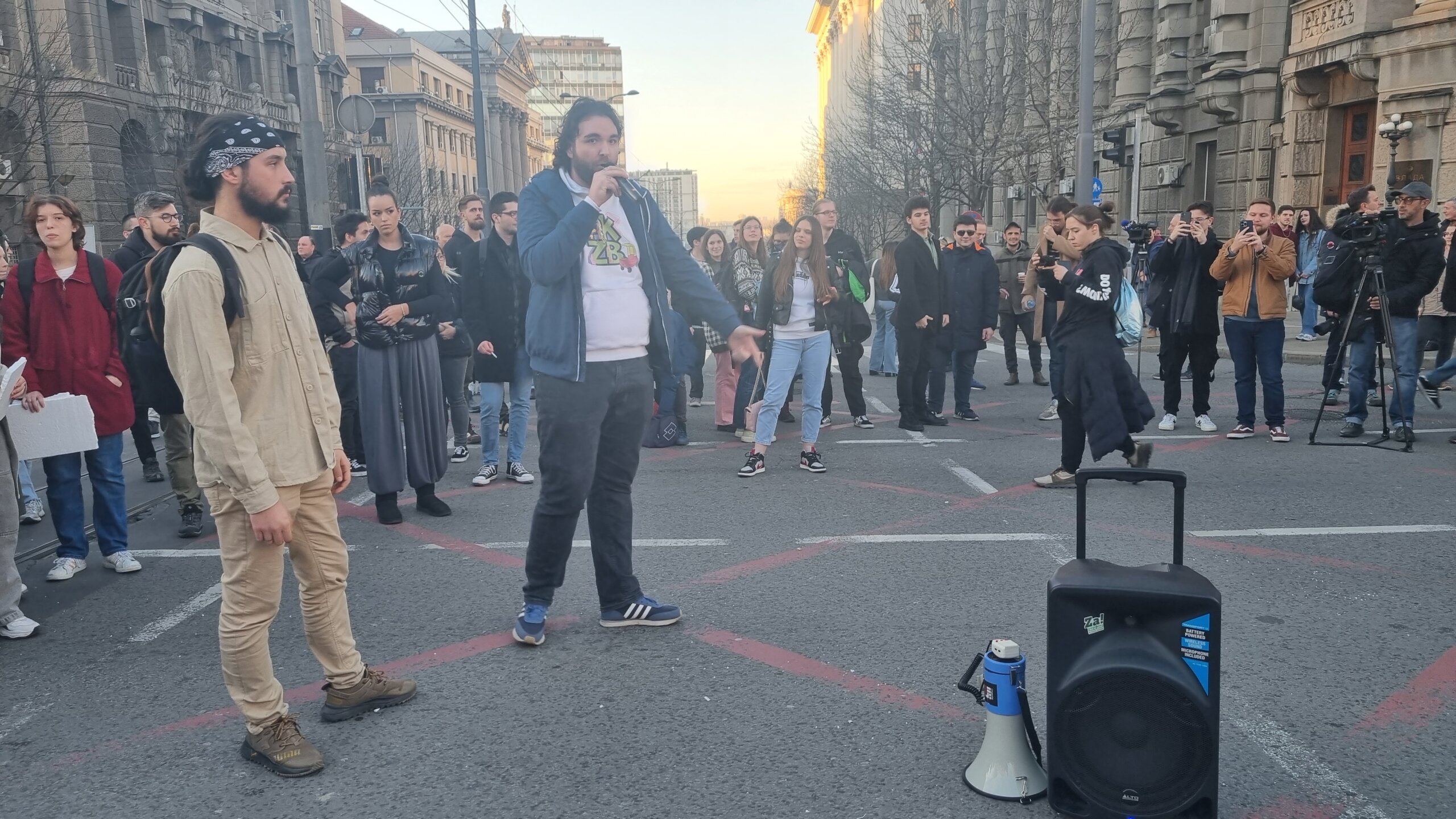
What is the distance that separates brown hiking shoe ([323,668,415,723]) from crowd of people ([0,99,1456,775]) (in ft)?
0.04

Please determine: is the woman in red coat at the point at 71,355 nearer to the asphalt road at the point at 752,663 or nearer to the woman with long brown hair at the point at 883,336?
the asphalt road at the point at 752,663

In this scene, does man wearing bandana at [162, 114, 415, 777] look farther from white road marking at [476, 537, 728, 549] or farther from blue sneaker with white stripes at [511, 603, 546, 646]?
white road marking at [476, 537, 728, 549]

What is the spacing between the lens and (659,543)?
6043mm

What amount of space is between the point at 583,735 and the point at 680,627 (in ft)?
3.59

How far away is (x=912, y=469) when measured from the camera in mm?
8062

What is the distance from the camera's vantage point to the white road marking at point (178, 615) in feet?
15.3

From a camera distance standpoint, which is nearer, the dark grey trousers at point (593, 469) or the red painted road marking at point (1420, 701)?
the red painted road marking at point (1420, 701)

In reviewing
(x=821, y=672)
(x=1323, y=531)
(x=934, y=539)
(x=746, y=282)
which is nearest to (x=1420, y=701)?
(x=821, y=672)

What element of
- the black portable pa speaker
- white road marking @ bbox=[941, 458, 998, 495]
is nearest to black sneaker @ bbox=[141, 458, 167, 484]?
white road marking @ bbox=[941, 458, 998, 495]

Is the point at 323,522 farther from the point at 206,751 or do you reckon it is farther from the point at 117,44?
the point at 117,44

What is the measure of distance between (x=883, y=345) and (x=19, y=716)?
11.6 m

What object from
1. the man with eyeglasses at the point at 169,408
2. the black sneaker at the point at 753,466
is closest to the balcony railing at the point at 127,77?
the man with eyeglasses at the point at 169,408

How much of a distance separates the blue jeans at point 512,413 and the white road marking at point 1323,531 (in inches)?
175

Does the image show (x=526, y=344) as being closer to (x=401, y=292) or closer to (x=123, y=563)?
(x=401, y=292)
